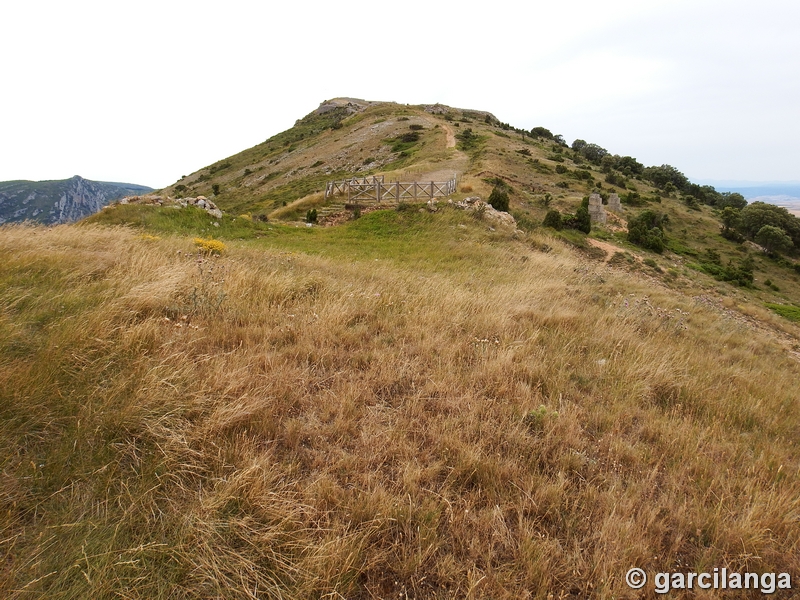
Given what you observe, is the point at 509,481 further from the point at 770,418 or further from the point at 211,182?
the point at 211,182

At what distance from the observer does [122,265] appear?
17.8 feet

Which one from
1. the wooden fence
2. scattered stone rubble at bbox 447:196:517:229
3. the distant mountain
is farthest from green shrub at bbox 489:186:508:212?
the distant mountain

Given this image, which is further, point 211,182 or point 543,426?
point 211,182

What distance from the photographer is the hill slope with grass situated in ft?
6.50

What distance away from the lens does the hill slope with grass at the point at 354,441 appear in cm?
198

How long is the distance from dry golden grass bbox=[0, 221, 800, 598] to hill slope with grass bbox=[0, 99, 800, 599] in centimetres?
2

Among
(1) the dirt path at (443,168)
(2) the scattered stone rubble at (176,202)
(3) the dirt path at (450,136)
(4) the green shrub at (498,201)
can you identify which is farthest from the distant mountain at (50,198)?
(4) the green shrub at (498,201)

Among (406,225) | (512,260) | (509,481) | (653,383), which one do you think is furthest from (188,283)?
(406,225)

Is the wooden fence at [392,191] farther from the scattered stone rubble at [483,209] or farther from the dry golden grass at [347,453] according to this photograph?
the dry golden grass at [347,453]

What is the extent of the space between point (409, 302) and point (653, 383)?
3317mm

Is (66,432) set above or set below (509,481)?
above

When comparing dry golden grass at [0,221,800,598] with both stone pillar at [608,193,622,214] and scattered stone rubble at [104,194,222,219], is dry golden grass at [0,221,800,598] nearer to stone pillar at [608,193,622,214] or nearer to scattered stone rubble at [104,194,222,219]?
scattered stone rubble at [104,194,222,219]

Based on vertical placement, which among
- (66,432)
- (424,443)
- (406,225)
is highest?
(406,225)

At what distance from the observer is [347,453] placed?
8.99 feet
